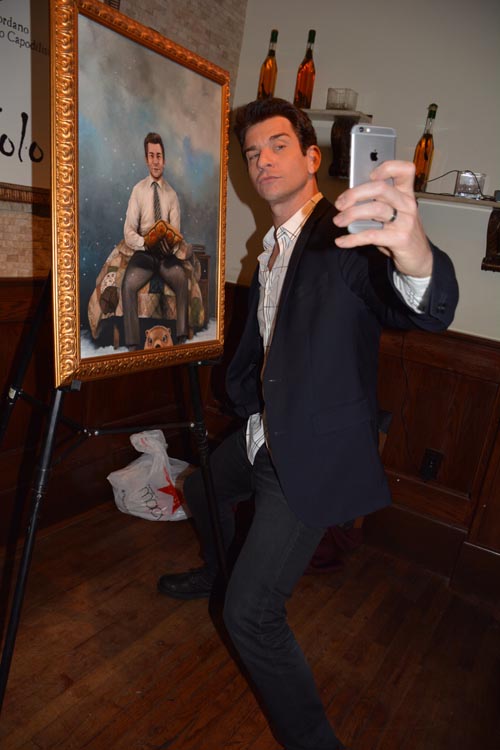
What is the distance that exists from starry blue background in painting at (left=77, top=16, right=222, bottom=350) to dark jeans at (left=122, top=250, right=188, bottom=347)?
91 millimetres

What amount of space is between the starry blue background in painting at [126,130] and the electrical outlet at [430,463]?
156cm

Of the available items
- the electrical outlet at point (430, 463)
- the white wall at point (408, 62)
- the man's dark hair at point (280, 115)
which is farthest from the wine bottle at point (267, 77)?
the electrical outlet at point (430, 463)

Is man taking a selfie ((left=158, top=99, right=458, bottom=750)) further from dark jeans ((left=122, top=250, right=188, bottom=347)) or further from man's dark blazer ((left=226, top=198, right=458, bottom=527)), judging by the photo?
dark jeans ((left=122, top=250, right=188, bottom=347))

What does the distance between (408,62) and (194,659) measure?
8.36ft

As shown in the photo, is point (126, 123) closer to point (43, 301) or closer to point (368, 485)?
point (43, 301)

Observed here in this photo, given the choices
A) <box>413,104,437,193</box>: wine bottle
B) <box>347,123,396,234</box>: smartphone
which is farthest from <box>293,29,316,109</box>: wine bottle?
<box>347,123,396,234</box>: smartphone

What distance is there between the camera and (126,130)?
1371 millimetres

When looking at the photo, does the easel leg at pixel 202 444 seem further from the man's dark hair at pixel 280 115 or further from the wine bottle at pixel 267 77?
the wine bottle at pixel 267 77

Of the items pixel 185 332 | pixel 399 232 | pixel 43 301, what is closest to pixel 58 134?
pixel 43 301

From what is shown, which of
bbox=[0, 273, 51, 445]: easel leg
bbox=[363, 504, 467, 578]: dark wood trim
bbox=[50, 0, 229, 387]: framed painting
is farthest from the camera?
bbox=[363, 504, 467, 578]: dark wood trim

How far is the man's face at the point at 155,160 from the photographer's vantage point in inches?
57.1

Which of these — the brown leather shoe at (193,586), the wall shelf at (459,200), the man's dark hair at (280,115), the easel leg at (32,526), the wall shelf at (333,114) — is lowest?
the brown leather shoe at (193,586)

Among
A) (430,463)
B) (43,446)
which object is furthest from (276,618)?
(430,463)

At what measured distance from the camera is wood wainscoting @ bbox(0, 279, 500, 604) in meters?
2.29
